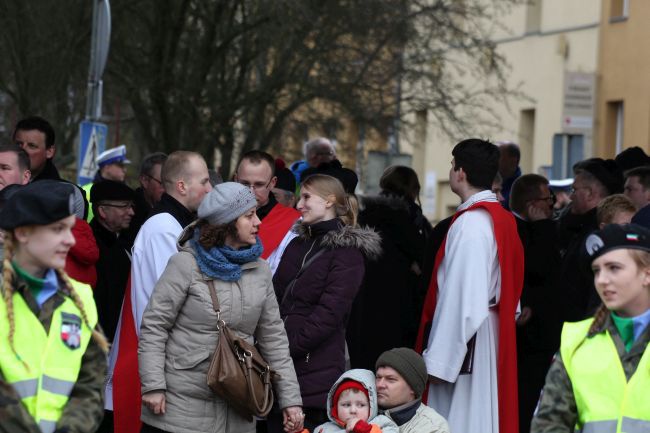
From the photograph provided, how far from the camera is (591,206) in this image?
10711 millimetres

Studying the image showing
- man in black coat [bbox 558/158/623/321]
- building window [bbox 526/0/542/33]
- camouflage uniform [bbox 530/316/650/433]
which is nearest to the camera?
camouflage uniform [bbox 530/316/650/433]

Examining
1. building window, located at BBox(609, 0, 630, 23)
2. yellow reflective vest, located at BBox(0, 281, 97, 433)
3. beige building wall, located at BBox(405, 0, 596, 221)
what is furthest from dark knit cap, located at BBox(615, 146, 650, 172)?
building window, located at BBox(609, 0, 630, 23)

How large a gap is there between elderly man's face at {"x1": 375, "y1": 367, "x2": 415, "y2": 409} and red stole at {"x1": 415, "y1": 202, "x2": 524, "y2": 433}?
1.73 ft

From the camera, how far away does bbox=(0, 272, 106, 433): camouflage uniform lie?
5.48 m

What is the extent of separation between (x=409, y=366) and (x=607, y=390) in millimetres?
2671

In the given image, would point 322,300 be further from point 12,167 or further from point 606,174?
point 606,174

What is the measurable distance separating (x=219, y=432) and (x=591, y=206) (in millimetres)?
3971

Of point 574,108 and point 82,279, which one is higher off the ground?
point 574,108

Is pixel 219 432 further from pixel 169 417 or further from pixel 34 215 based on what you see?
pixel 34 215

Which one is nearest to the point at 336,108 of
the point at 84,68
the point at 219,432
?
the point at 84,68

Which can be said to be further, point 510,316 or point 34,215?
point 510,316

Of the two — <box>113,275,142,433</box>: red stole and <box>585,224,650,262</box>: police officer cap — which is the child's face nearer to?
<box>113,275,142,433</box>: red stole

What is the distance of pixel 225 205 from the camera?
304 inches

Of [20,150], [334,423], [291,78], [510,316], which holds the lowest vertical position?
[334,423]
